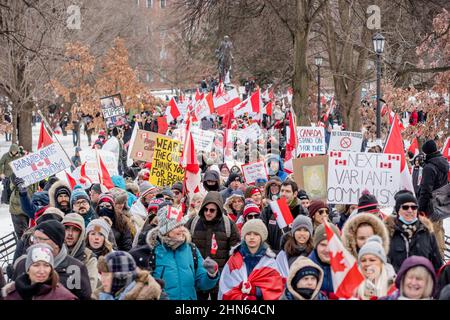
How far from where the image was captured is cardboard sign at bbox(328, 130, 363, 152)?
1552 centimetres

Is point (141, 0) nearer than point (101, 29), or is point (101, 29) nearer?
point (101, 29)

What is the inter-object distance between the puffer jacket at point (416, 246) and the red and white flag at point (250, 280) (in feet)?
4.38

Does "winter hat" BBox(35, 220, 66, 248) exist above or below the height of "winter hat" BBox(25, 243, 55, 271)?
above

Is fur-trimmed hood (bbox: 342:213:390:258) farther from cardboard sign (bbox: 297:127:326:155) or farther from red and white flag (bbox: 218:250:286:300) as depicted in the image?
cardboard sign (bbox: 297:127:326:155)

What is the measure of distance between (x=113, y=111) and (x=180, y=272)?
59.5ft

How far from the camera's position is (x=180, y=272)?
279 inches

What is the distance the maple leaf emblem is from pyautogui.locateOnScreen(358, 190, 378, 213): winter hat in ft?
11.0

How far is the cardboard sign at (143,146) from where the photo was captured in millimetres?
14906

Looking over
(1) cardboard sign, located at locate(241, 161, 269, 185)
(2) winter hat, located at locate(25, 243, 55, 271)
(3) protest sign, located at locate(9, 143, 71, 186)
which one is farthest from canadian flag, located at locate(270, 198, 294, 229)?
(1) cardboard sign, located at locate(241, 161, 269, 185)

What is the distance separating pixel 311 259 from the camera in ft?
22.3

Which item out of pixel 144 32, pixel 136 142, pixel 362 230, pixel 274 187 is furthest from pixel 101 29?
pixel 362 230

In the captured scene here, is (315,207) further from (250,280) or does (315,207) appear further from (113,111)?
(113,111)
